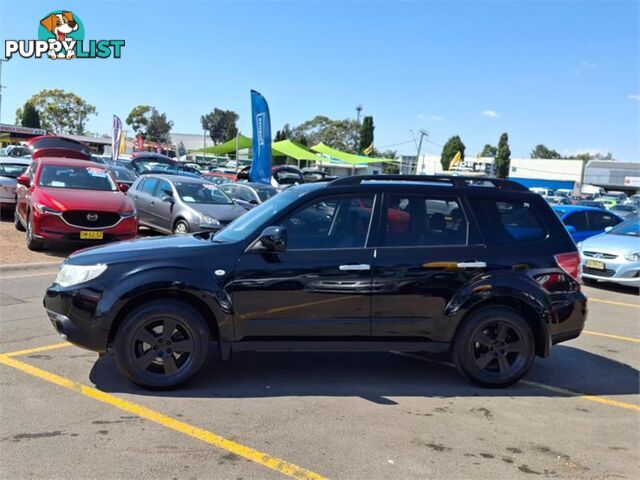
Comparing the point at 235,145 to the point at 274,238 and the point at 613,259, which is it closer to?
the point at 613,259

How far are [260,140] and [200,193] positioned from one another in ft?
32.7

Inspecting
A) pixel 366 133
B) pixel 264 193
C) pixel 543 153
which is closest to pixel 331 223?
pixel 264 193

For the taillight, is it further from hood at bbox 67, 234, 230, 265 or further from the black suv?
hood at bbox 67, 234, 230, 265

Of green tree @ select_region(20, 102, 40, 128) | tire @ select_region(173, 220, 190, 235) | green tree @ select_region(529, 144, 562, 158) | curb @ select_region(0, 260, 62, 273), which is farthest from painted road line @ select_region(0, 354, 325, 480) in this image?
green tree @ select_region(529, 144, 562, 158)

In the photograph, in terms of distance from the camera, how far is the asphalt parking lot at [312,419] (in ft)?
11.7

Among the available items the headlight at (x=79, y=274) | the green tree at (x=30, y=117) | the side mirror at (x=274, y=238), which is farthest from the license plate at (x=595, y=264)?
the green tree at (x=30, y=117)

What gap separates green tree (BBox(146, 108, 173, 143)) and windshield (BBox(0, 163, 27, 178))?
9724 centimetres

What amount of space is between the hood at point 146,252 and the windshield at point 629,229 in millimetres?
10172

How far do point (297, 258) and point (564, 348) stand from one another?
3.62m

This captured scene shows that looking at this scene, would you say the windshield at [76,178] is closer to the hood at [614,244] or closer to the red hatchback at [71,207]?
the red hatchback at [71,207]

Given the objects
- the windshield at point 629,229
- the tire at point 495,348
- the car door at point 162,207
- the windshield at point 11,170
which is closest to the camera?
the tire at point 495,348

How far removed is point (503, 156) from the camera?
88438mm

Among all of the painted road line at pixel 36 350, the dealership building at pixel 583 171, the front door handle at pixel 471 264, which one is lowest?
the painted road line at pixel 36 350

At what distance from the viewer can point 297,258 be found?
15.6 feet
